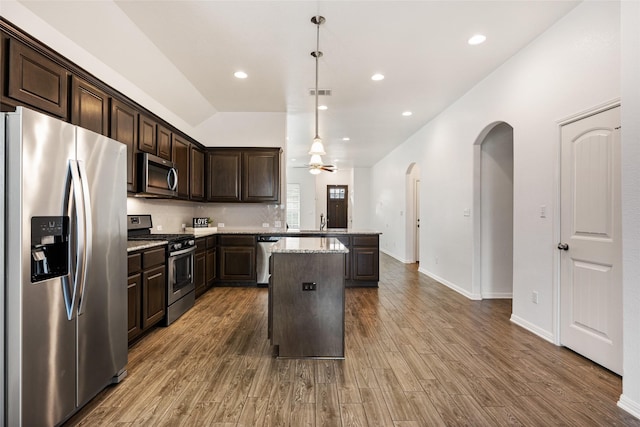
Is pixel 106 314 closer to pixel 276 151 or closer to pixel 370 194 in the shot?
pixel 276 151

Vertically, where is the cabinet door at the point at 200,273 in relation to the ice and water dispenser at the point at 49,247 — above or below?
below

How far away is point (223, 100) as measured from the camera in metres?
4.81

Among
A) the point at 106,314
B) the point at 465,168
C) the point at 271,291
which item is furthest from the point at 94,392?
the point at 465,168

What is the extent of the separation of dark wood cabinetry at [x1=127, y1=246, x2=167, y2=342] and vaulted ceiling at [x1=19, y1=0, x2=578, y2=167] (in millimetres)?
1952

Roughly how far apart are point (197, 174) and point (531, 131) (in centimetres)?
449

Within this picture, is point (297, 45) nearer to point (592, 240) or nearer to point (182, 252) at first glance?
point (182, 252)

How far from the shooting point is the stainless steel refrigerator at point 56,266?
4.67 ft

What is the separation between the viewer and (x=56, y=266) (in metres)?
1.61

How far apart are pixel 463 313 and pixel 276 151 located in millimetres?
3676

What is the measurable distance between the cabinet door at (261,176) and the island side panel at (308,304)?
2.82m

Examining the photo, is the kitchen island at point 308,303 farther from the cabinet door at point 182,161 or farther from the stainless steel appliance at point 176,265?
the cabinet door at point 182,161

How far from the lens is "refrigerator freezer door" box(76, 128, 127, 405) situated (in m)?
1.78

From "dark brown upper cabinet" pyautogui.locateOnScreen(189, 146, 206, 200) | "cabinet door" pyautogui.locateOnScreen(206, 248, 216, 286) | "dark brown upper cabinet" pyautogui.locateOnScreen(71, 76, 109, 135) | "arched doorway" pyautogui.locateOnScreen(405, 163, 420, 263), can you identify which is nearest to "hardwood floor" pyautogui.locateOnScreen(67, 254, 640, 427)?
"cabinet door" pyautogui.locateOnScreen(206, 248, 216, 286)

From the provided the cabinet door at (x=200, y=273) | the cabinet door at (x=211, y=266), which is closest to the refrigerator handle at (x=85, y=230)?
the cabinet door at (x=200, y=273)
